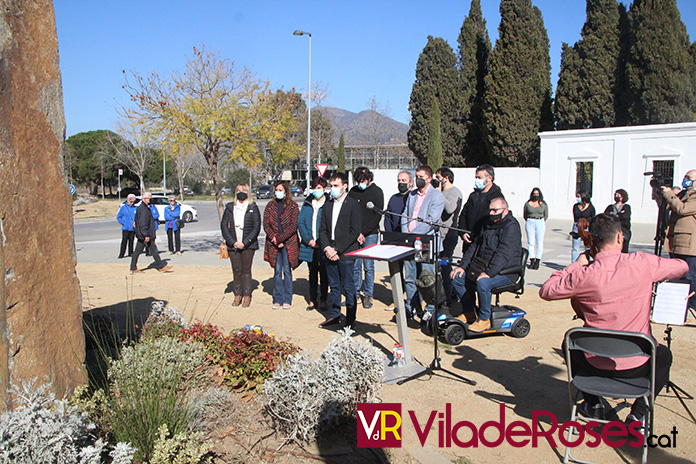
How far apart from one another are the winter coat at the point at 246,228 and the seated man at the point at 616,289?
535cm

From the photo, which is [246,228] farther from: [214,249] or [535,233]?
[214,249]

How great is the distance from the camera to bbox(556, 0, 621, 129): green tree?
30.4 metres

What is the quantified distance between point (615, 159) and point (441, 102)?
632 inches

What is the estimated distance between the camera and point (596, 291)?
3801mm

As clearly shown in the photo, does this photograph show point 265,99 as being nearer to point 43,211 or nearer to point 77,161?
point 43,211

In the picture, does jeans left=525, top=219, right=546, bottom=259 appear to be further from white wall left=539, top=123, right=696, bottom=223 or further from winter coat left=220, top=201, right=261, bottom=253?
white wall left=539, top=123, right=696, bottom=223

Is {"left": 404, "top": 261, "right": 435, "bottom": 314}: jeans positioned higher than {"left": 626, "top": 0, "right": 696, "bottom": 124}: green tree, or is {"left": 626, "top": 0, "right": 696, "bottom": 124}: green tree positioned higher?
{"left": 626, "top": 0, "right": 696, "bottom": 124}: green tree

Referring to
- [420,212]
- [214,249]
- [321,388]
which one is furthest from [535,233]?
[214,249]

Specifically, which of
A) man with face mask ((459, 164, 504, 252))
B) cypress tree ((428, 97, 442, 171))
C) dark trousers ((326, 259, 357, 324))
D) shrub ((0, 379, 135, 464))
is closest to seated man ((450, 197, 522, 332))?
man with face mask ((459, 164, 504, 252))

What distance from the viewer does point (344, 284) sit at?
7.02m

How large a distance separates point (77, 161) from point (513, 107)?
157ft

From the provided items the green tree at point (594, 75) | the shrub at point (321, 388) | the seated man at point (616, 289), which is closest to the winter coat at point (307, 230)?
the shrub at point (321, 388)

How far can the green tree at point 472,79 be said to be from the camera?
36.1m

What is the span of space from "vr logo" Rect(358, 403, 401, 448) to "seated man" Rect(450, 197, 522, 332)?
2.66 meters
